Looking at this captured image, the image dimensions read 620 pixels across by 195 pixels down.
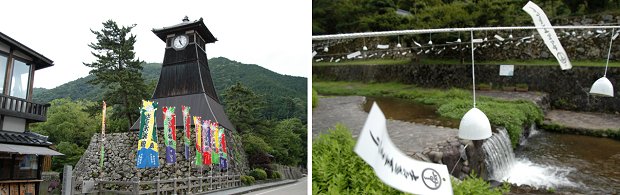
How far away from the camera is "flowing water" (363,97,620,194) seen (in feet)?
12.7

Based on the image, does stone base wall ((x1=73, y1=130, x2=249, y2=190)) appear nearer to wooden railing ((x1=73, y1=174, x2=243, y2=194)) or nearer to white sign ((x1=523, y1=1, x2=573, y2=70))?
wooden railing ((x1=73, y1=174, x2=243, y2=194))

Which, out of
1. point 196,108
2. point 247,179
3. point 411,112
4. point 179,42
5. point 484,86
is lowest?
point 247,179

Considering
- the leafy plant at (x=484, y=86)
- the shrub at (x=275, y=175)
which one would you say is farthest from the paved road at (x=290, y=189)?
the leafy plant at (x=484, y=86)

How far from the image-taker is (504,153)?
4.39m

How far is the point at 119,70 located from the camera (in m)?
2.60

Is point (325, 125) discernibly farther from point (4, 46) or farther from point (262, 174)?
point (4, 46)

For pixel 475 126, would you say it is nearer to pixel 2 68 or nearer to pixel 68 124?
pixel 68 124

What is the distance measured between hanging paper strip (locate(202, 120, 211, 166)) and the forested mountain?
187mm

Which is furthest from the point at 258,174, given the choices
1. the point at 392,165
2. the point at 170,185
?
the point at 392,165

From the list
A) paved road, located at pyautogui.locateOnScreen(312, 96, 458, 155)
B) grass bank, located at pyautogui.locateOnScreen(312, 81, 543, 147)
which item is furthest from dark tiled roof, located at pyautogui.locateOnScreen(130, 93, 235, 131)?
grass bank, located at pyautogui.locateOnScreen(312, 81, 543, 147)

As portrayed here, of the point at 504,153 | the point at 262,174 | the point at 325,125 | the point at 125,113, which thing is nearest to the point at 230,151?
the point at 262,174

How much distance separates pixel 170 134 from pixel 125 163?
29 cm

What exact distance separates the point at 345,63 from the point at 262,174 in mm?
6962

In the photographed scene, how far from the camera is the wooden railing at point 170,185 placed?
2.42 meters
